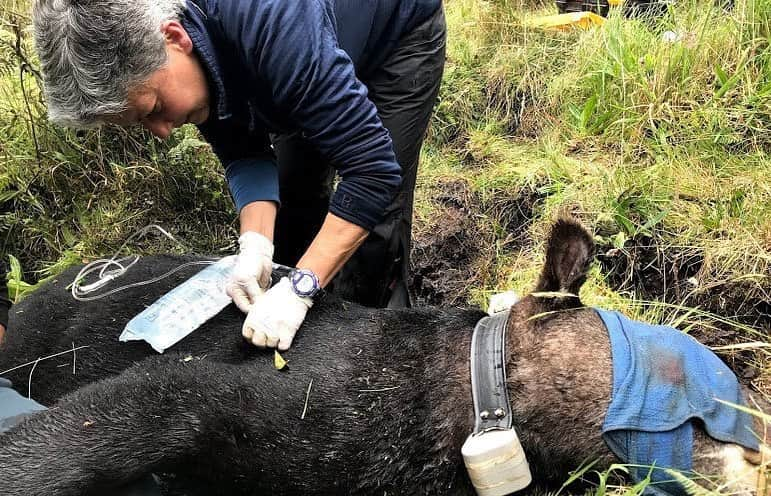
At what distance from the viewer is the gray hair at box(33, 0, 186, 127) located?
7.13 feet

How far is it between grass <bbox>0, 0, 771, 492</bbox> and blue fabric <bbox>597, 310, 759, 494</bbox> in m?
1.10

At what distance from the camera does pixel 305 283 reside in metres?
2.56

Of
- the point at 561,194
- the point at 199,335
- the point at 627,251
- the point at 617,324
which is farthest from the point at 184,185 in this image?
the point at 617,324

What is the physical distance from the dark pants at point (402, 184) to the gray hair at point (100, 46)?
1105 mm

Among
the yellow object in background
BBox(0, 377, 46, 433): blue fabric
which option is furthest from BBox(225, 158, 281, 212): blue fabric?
the yellow object in background

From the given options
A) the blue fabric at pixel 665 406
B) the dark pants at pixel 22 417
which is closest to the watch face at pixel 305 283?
the dark pants at pixel 22 417

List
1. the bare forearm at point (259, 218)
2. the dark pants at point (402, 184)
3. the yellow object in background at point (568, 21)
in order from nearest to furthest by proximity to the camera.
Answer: the bare forearm at point (259, 218) < the dark pants at point (402, 184) < the yellow object in background at point (568, 21)

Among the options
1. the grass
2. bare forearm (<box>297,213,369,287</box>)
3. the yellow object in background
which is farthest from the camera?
the yellow object in background

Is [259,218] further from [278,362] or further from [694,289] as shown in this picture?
[694,289]

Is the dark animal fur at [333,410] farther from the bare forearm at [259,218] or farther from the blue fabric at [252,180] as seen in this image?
the blue fabric at [252,180]

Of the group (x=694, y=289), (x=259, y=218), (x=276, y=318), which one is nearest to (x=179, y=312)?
(x=276, y=318)

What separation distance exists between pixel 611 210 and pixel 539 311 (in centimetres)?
162

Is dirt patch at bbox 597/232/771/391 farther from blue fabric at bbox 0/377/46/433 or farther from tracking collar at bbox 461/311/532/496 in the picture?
blue fabric at bbox 0/377/46/433

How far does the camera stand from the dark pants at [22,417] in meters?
2.22
